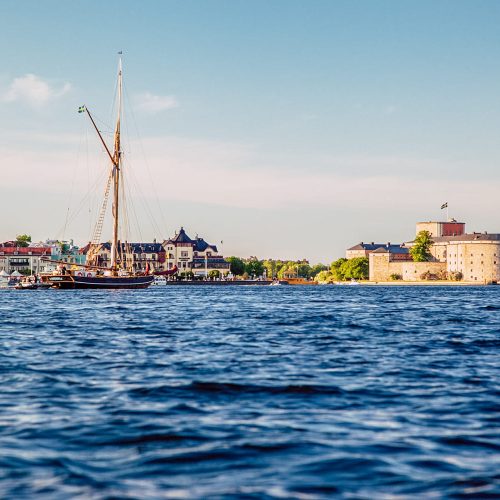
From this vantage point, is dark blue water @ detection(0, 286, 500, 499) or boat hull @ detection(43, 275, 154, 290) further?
boat hull @ detection(43, 275, 154, 290)

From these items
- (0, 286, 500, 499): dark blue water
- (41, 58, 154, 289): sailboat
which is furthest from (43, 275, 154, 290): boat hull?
(0, 286, 500, 499): dark blue water

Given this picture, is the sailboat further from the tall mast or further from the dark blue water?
the dark blue water

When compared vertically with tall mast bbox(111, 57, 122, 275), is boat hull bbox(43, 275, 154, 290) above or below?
below

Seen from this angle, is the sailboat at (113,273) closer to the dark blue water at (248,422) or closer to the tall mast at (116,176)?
the tall mast at (116,176)

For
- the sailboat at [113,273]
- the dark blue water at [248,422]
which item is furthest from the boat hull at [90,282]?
the dark blue water at [248,422]

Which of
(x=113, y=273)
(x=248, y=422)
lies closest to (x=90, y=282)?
(x=113, y=273)

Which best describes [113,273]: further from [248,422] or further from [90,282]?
[248,422]

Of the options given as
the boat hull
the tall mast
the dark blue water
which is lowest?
the dark blue water

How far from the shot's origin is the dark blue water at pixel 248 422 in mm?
8312

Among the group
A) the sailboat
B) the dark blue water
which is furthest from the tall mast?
the dark blue water

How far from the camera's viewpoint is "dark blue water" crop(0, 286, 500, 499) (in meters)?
8.31

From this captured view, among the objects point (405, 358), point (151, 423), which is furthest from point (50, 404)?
point (405, 358)

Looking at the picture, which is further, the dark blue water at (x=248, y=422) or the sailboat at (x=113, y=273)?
the sailboat at (x=113, y=273)

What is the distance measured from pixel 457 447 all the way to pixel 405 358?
33.2 feet
